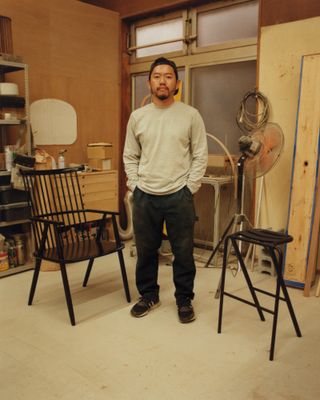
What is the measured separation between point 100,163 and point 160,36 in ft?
5.31

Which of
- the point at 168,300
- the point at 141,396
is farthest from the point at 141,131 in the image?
the point at 141,396

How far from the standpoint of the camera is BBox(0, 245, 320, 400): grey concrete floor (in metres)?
1.91

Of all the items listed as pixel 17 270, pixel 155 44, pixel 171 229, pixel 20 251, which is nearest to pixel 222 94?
pixel 155 44

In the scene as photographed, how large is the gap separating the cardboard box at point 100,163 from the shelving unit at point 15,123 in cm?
84

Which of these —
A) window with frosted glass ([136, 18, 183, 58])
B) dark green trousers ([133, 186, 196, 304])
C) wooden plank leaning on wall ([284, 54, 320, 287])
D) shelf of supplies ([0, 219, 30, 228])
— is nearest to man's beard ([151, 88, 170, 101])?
dark green trousers ([133, 186, 196, 304])

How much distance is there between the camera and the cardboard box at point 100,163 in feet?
13.9

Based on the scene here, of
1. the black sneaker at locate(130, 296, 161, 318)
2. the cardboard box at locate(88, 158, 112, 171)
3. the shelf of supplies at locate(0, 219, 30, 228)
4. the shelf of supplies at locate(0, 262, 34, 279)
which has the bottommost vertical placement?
the shelf of supplies at locate(0, 262, 34, 279)

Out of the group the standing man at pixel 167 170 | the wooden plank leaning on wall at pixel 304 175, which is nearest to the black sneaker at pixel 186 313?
the standing man at pixel 167 170

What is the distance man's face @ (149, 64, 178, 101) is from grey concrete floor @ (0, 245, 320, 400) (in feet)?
4.79

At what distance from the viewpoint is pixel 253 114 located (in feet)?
12.3

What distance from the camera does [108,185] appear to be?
165 inches

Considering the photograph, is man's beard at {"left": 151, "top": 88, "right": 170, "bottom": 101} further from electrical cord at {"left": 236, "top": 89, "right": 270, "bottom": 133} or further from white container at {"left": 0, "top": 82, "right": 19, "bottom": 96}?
white container at {"left": 0, "top": 82, "right": 19, "bottom": 96}

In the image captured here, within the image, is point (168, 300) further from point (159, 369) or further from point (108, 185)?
point (108, 185)

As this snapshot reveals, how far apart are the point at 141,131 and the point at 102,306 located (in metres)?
1.27
